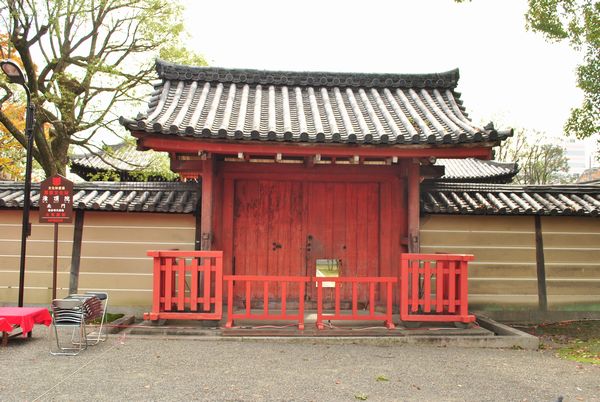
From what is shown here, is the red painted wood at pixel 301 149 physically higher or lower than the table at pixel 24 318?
higher

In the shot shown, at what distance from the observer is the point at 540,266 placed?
29.8ft

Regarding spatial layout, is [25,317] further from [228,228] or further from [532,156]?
[532,156]

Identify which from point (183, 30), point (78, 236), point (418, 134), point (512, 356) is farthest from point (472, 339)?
point (183, 30)

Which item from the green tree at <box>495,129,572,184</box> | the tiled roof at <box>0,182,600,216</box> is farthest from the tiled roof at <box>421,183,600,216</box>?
the green tree at <box>495,129,572,184</box>

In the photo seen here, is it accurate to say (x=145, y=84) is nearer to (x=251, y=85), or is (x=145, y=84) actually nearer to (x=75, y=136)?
(x=75, y=136)

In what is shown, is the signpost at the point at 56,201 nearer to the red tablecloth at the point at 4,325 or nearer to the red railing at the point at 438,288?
the red tablecloth at the point at 4,325

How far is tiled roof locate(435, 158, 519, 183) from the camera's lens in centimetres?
1919

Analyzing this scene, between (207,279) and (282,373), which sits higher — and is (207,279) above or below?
above

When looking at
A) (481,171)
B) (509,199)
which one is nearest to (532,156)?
(481,171)

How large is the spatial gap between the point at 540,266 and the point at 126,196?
807 centimetres

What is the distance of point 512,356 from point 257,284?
441 centimetres

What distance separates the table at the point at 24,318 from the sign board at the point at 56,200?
1.69 meters

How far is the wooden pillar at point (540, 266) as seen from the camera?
902 cm

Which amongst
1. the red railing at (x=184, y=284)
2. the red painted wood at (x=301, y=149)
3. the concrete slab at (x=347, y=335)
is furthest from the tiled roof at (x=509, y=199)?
the red railing at (x=184, y=284)
